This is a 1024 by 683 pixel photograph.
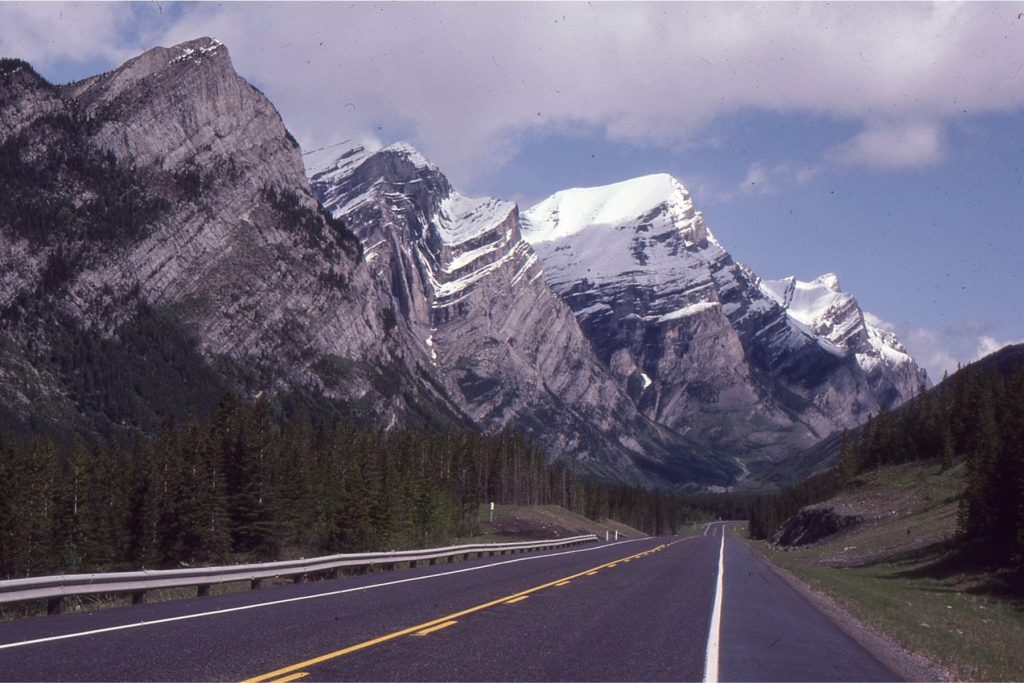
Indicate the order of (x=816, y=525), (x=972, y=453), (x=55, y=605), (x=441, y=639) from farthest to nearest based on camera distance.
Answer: (x=816, y=525) → (x=972, y=453) → (x=55, y=605) → (x=441, y=639)

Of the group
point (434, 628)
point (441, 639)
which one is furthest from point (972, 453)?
point (441, 639)

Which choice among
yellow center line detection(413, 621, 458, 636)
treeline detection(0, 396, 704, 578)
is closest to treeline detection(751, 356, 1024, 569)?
yellow center line detection(413, 621, 458, 636)

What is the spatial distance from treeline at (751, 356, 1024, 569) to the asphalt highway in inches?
947

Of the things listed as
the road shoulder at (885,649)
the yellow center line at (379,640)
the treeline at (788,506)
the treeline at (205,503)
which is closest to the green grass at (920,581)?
the road shoulder at (885,649)

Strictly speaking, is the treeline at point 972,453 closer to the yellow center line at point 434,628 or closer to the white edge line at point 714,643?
the white edge line at point 714,643

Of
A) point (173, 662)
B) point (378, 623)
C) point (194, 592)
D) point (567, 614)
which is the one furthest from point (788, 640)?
point (194, 592)

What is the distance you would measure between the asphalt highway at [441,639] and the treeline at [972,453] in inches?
947

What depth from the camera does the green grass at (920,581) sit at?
1961cm

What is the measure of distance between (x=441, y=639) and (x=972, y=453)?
64.0 meters

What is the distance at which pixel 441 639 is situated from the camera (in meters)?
14.7

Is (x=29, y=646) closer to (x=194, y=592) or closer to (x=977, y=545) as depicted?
(x=194, y=592)

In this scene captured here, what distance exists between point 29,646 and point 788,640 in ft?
39.9

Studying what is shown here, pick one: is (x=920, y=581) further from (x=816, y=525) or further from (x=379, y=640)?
(x=816, y=525)

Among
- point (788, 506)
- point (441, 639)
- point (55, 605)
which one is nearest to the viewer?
point (441, 639)
